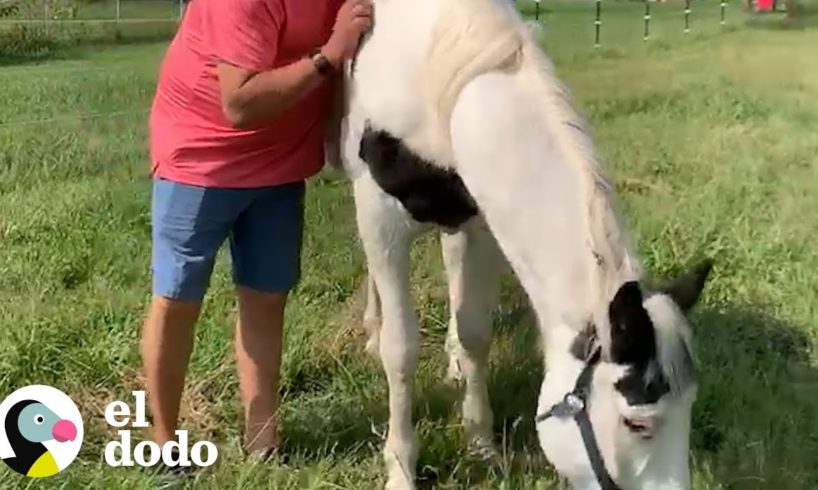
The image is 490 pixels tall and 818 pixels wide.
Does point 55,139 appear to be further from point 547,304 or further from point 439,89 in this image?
point 547,304

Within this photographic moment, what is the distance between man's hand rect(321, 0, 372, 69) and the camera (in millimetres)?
2443

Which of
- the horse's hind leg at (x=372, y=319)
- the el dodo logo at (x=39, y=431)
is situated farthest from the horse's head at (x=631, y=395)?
the horse's hind leg at (x=372, y=319)

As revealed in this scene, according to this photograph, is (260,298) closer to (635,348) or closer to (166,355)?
(166,355)

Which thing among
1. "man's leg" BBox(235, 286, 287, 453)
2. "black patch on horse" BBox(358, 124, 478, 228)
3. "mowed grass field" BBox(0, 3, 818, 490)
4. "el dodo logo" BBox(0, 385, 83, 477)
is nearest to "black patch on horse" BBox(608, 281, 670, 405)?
"black patch on horse" BBox(358, 124, 478, 228)

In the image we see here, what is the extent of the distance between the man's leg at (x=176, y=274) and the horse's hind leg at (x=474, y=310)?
66 centimetres

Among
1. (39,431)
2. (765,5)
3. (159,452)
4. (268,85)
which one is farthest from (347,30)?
(765,5)

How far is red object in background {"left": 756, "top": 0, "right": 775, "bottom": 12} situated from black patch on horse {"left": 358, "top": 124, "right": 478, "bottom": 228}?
8.56 m

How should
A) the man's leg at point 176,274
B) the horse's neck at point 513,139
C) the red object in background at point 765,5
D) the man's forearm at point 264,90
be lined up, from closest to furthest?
the horse's neck at point 513,139 → the man's forearm at point 264,90 → the man's leg at point 176,274 → the red object in background at point 765,5

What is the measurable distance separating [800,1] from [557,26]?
2.24 m

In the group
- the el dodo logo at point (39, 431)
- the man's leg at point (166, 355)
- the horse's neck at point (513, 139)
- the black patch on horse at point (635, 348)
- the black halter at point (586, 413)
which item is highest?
the horse's neck at point (513, 139)

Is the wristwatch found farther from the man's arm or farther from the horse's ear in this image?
the horse's ear

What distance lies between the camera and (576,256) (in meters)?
1.99

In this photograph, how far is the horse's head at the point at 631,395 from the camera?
181cm

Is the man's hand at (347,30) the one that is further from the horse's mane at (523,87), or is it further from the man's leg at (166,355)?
the man's leg at (166,355)
